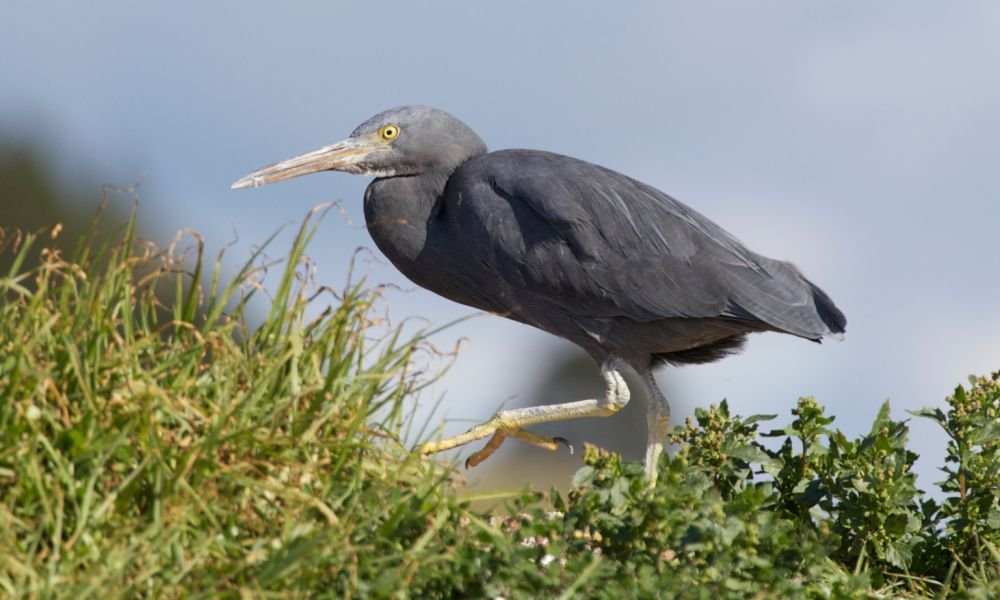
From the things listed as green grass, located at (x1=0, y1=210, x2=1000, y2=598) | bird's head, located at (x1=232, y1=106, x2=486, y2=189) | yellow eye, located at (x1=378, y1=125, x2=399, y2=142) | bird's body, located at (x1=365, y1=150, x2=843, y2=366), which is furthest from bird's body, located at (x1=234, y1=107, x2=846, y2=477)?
green grass, located at (x1=0, y1=210, x2=1000, y2=598)

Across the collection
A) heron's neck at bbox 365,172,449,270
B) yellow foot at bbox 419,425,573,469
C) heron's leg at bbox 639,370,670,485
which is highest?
heron's neck at bbox 365,172,449,270

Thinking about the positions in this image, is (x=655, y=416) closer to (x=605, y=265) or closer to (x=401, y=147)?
(x=605, y=265)

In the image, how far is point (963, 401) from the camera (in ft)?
18.1

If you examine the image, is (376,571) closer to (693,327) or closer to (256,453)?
(256,453)

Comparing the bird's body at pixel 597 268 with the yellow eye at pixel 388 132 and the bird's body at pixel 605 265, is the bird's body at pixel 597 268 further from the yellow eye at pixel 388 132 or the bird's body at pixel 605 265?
the yellow eye at pixel 388 132

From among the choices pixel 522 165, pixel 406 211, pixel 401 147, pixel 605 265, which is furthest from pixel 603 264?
pixel 401 147

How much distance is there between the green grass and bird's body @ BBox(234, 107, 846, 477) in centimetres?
151

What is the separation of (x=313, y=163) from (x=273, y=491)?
138 inches

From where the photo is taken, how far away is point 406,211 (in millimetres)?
6840

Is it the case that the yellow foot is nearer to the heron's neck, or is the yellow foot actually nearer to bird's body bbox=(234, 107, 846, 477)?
bird's body bbox=(234, 107, 846, 477)

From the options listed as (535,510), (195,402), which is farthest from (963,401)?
(195,402)

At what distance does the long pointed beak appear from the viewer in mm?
6797

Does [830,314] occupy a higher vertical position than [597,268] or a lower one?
higher

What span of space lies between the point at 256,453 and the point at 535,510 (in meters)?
0.95
